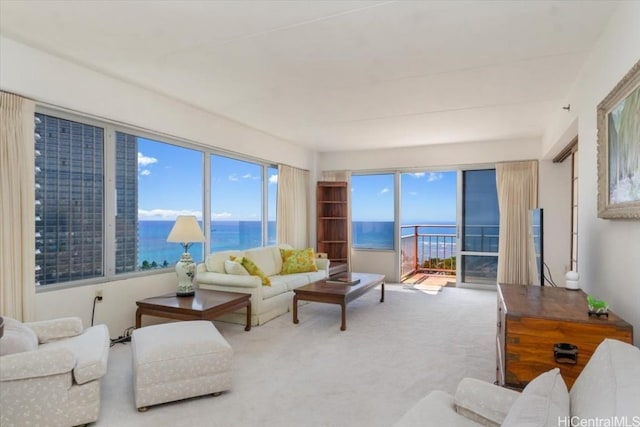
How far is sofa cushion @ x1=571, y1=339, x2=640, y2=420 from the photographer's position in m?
0.91

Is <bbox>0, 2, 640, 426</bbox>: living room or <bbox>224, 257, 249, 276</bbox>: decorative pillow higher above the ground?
<bbox>0, 2, 640, 426</bbox>: living room

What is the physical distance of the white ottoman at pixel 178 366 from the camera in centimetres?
237

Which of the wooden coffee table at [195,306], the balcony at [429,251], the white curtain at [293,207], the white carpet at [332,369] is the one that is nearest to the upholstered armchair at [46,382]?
the white carpet at [332,369]

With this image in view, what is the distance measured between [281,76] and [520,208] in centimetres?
473

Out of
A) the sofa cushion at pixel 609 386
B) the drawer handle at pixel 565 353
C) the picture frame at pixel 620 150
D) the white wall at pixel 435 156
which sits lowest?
the drawer handle at pixel 565 353

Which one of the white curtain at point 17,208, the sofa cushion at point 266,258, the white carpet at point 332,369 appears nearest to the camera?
the white carpet at point 332,369

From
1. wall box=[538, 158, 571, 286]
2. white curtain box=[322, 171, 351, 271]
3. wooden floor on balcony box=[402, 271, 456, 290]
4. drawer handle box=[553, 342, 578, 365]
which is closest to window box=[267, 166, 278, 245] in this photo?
white curtain box=[322, 171, 351, 271]

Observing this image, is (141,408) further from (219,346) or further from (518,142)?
(518,142)

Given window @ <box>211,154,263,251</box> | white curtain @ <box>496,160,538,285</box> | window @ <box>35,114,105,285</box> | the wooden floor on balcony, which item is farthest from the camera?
the wooden floor on balcony

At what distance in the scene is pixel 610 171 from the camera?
7.44 ft

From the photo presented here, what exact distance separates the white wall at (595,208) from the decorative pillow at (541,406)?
3.62ft

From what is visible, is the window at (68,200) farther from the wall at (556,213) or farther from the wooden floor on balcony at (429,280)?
the wall at (556,213)

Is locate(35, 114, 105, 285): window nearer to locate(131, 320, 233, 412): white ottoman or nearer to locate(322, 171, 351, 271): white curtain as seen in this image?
locate(131, 320, 233, 412): white ottoman

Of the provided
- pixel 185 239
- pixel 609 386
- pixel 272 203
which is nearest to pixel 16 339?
pixel 185 239
